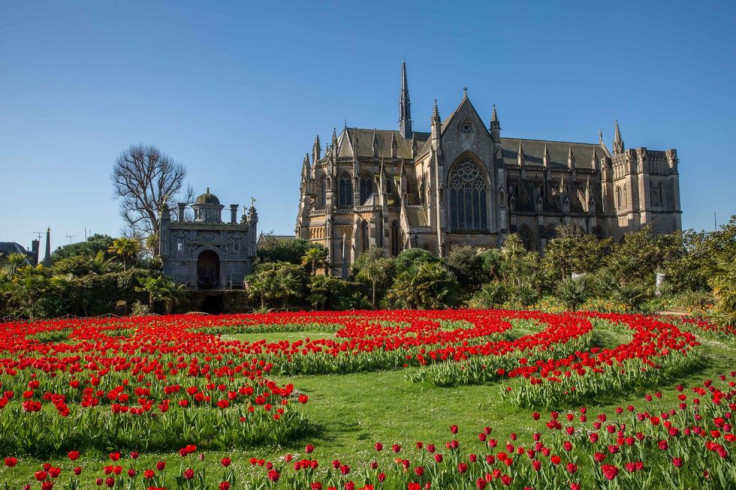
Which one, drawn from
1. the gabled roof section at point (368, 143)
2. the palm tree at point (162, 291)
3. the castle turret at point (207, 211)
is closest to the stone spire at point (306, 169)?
the gabled roof section at point (368, 143)

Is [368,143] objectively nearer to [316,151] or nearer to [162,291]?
[316,151]

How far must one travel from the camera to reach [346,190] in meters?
56.3

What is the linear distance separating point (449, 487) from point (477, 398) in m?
4.56

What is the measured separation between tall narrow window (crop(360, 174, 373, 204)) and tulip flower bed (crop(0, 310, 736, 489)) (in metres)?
42.6

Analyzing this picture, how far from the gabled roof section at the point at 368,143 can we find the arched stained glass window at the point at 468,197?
7.89m

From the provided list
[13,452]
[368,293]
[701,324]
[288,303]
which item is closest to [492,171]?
[368,293]

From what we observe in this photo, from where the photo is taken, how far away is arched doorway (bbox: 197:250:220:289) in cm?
3732

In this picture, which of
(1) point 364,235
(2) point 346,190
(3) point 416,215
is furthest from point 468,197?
(2) point 346,190

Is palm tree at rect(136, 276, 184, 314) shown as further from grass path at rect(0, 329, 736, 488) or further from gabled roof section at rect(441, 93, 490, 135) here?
gabled roof section at rect(441, 93, 490, 135)

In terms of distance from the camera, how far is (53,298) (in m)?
26.2

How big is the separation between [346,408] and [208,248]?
3068 centimetres

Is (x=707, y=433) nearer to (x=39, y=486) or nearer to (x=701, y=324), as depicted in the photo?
(x=39, y=486)

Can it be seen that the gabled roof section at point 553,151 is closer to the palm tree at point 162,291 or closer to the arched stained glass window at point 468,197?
the arched stained glass window at point 468,197

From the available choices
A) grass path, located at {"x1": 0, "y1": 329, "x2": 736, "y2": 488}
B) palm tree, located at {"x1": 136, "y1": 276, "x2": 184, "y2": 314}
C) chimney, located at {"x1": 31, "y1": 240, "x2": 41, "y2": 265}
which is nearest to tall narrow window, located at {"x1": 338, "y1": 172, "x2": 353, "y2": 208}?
palm tree, located at {"x1": 136, "y1": 276, "x2": 184, "y2": 314}
